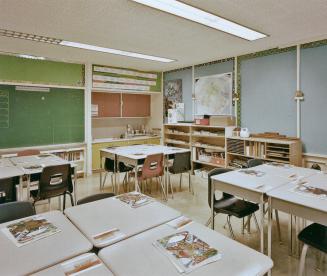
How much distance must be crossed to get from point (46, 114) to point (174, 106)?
3382mm

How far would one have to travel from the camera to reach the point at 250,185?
2.41 meters

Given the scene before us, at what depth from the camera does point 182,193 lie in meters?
4.82

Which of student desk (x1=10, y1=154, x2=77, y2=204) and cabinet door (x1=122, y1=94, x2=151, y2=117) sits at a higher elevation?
cabinet door (x1=122, y1=94, x2=151, y2=117)

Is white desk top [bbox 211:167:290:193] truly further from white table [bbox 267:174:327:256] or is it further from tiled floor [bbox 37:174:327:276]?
tiled floor [bbox 37:174:327:276]

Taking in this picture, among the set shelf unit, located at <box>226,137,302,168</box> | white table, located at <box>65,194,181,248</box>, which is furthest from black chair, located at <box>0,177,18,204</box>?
shelf unit, located at <box>226,137,302,168</box>

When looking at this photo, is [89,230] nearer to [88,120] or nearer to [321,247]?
[321,247]

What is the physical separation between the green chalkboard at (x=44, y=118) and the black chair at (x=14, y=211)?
12.8 ft

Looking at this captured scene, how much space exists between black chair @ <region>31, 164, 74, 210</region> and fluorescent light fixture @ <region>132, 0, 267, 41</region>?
7.52ft

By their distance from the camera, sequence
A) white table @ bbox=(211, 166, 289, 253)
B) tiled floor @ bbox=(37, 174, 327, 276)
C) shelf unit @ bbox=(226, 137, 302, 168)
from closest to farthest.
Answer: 1. white table @ bbox=(211, 166, 289, 253)
2. tiled floor @ bbox=(37, 174, 327, 276)
3. shelf unit @ bbox=(226, 137, 302, 168)

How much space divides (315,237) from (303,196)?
0.32 meters

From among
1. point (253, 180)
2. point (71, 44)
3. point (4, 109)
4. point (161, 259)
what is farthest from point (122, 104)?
point (161, 259)

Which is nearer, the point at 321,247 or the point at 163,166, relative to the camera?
the point at 321,247

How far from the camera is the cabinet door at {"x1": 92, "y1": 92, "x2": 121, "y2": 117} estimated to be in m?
6.69

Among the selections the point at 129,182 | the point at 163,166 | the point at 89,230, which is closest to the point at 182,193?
the point at 163,166
